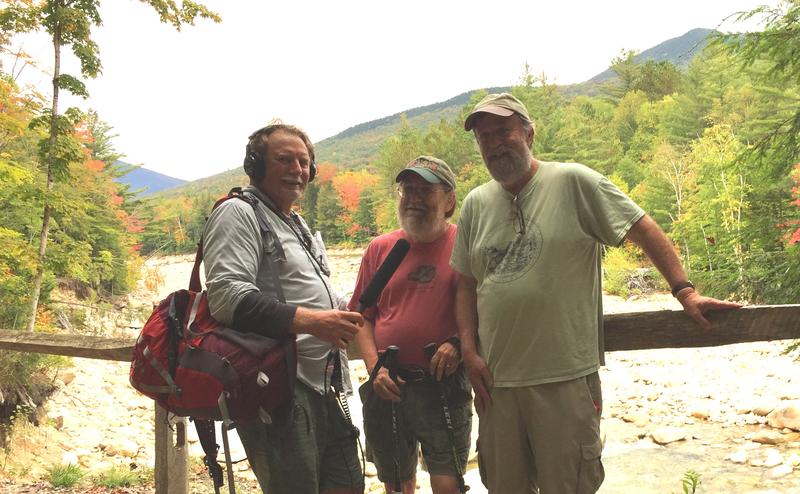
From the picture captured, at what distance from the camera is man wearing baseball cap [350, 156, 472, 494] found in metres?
2.67

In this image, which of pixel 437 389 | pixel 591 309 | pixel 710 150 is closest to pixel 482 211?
pixel 591 309

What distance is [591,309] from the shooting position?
2.31 metres

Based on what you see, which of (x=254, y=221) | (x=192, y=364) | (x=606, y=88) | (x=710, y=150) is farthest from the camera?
A: (x=606, y=88)

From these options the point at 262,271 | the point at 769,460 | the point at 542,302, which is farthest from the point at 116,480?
the point at 769,460

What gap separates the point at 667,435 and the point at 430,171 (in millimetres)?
7439

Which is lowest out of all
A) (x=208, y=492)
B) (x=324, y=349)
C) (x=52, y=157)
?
(x=208, y=492)

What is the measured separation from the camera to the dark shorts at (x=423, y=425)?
270 centimetres

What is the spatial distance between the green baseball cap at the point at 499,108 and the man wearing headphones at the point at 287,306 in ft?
2.28

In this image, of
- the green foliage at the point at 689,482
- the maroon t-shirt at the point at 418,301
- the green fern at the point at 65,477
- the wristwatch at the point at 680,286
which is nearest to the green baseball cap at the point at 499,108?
the maroon t-shirt at the point at 418,301

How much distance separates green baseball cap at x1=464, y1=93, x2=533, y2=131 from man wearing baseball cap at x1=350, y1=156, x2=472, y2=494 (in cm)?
36

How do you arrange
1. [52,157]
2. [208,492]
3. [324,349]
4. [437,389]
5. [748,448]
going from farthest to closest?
[52,157], [748,448], [208,492], [437,389], [324,349]

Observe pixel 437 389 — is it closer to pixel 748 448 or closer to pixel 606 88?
pixel 748 448

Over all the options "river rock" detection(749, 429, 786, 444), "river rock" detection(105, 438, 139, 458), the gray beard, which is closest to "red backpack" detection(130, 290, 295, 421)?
the gray beard

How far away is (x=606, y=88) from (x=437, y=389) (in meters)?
66.2
